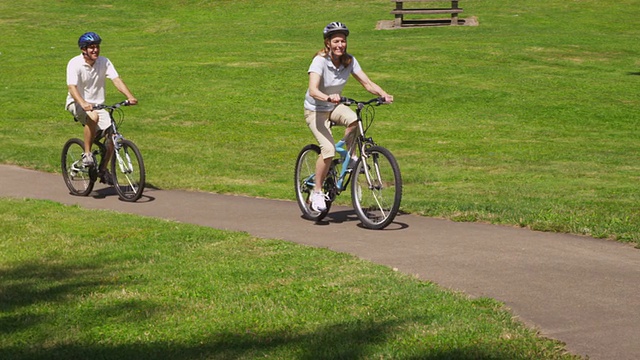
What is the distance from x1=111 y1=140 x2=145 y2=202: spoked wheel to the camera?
12.4m

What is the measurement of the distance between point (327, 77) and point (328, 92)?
17 cm

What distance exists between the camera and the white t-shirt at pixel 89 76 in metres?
12.5

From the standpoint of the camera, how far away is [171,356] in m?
5.87

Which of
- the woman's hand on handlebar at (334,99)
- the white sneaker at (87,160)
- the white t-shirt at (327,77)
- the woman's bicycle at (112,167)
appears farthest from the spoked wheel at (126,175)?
the woman's hand on handlebar at (334,99)

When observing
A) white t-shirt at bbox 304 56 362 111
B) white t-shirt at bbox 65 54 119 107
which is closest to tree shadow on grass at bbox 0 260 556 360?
white t-shirt at bbox 304 56 362 111

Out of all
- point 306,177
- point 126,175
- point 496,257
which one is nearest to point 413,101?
point 126,175

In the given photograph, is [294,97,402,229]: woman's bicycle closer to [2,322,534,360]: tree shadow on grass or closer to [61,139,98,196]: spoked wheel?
[61,139,98,196]: spoked wheel

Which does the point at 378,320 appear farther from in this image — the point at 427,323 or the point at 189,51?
the point at 189,51

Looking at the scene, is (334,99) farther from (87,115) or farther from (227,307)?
(87,115)

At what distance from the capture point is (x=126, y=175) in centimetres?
1250

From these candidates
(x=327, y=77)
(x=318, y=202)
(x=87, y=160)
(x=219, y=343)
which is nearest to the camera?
(x=219, y=343)

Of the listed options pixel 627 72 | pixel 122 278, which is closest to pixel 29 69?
pixel 627 72

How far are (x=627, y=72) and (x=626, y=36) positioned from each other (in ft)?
22.1

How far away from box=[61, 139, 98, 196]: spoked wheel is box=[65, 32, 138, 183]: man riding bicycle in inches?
7.3
